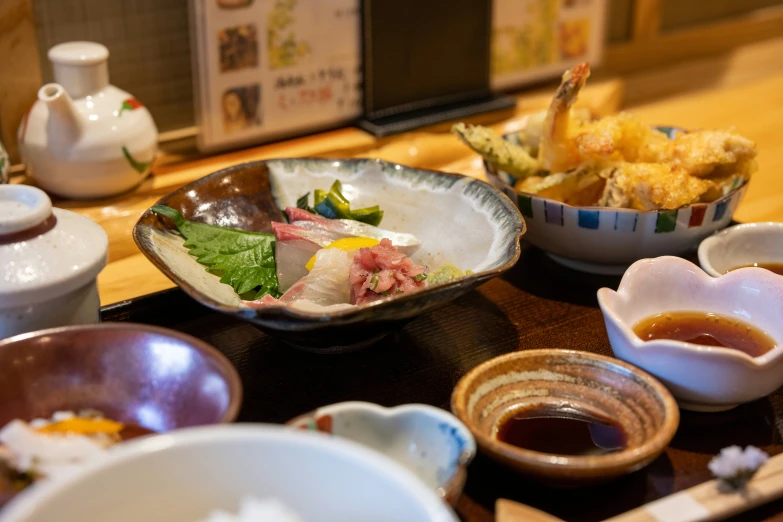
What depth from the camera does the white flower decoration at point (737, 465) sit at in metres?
1.05

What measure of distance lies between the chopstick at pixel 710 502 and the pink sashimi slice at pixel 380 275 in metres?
0.46

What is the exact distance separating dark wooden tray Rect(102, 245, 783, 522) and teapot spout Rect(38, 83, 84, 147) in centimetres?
61

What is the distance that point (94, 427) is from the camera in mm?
1053

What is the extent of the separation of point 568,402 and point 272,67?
4.36ft

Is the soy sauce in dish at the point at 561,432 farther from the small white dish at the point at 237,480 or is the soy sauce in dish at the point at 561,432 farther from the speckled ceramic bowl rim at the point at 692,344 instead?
the small white dish at the point at 237,480

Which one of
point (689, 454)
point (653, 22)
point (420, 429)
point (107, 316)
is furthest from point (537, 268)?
point (653, 22)

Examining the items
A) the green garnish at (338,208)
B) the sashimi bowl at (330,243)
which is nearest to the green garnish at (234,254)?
the sashimi bowl at (330,243)

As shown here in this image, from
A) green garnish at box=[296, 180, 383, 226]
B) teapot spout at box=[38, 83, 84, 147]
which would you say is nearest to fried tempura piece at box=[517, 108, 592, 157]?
green garnish at box=[296, 180, 383, 226]

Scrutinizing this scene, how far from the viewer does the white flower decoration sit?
3.45 feet

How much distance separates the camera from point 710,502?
104 cm

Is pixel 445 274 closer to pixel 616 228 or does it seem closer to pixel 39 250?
pixel 616 228

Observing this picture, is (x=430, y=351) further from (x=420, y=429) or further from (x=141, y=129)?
(x=141, y=129)

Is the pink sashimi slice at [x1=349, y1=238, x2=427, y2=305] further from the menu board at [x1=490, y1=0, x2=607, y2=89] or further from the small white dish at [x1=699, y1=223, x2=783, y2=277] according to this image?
the menu board at [x1=490, y1=0, x2=607, y2=89]

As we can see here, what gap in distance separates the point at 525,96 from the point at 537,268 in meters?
1.19
